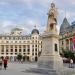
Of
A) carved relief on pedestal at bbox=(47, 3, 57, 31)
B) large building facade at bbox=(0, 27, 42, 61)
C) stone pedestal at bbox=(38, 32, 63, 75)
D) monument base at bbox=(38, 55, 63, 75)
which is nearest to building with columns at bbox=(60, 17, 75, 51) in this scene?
large building facade at bbox=(0, 27, 42, 61)

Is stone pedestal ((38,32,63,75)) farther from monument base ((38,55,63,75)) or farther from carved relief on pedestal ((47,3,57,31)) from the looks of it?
carved relief on pedestal ((47,3,57,31))

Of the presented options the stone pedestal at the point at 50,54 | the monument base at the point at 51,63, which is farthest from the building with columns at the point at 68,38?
the monument base at the point at 51,63

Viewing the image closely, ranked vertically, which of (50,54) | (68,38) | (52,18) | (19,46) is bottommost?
(50,54)

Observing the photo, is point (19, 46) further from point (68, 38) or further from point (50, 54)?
point (50, 54)

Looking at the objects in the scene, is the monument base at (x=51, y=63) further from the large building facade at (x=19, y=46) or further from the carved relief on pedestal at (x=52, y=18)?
the large building facade at (x=19, y=46)

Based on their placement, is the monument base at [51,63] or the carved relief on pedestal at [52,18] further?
the carved relief on pedestal at [52,18]

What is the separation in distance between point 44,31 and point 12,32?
159 meters

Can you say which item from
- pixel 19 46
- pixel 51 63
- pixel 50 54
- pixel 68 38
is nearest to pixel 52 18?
pixel 50 54

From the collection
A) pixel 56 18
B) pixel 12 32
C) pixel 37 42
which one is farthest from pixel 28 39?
pixel 56 18

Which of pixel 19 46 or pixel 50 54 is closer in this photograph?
pixel 50 54

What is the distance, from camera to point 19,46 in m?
182

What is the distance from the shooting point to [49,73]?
29297mm

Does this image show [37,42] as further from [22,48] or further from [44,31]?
[44,31]

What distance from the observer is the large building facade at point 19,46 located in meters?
176
